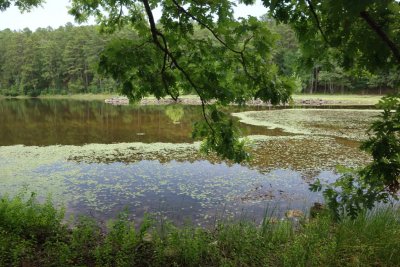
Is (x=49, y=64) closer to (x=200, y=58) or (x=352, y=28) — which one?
(x=200, y=58)

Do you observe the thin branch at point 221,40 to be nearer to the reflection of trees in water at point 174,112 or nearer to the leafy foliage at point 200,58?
the leafy foliage at point 200,58

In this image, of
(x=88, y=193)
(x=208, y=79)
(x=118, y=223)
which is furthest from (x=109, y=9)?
(x=88, y=193)

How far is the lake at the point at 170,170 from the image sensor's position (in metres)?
9.12

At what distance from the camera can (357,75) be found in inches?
146

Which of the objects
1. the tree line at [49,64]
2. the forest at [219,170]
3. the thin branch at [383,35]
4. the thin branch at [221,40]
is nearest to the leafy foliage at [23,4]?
the forest at [219,170]

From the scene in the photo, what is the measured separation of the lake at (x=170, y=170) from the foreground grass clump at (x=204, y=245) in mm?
1675

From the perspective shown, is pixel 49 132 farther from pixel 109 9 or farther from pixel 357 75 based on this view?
pixel 357 75

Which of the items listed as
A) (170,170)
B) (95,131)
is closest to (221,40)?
(170,170)

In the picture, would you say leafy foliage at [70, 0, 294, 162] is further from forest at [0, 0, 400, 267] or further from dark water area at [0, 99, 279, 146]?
dark water area at [0, 99, 279, 146]

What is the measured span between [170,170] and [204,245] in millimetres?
7070

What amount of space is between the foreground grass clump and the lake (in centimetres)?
168

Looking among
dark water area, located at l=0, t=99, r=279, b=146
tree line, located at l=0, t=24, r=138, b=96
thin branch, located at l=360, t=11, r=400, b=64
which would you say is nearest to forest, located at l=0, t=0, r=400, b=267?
thin branch, located at l=360, t=11, r=400, b=64

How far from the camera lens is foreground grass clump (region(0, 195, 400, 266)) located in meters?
5.12

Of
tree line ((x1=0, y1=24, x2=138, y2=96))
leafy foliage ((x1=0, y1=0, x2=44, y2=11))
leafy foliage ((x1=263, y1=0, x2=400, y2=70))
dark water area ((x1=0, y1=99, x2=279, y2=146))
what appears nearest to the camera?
leafy foliage ((x1=263, y1=0, x2=400, y2=70))
